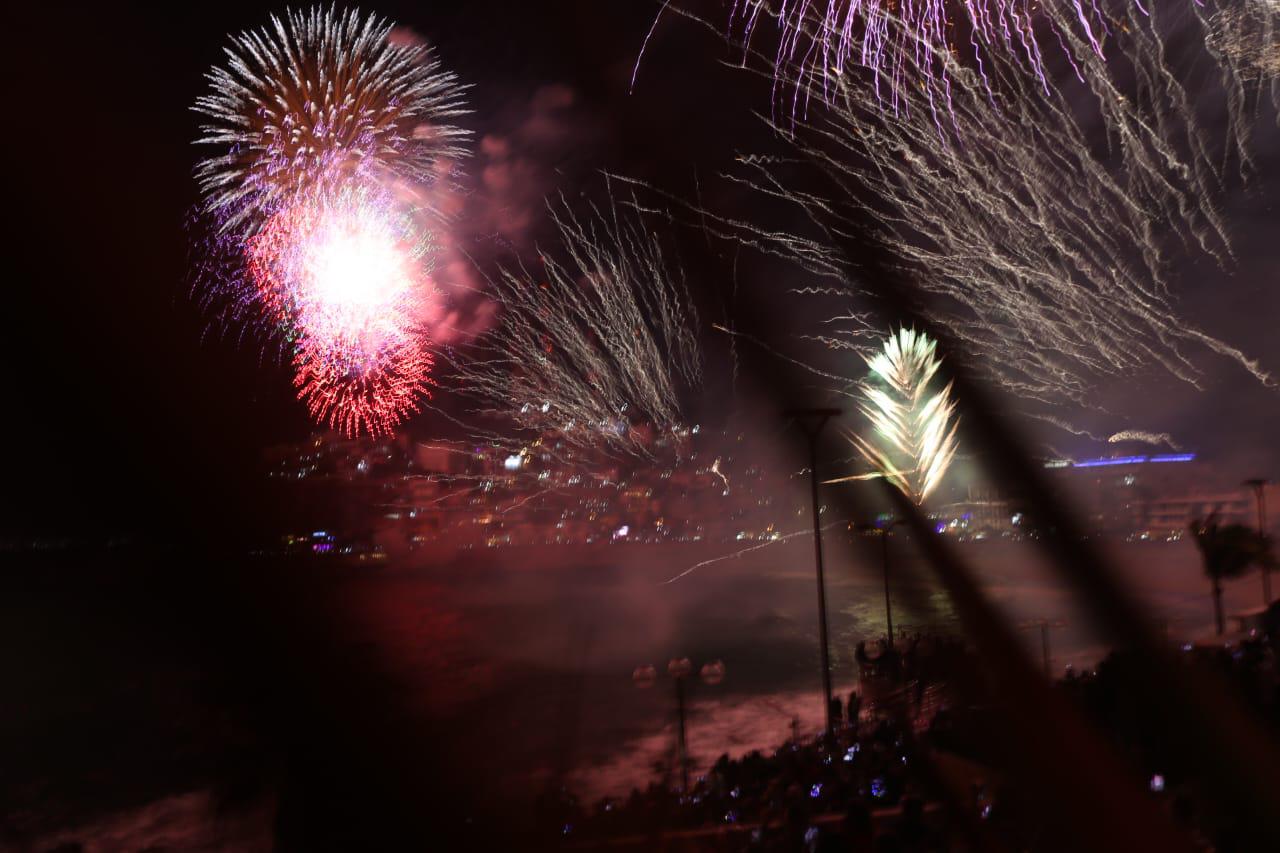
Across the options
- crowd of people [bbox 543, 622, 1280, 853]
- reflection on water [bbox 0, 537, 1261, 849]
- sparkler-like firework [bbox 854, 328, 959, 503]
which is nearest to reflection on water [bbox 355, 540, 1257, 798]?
reflection on water [bbox 0, 537, 1261, 849]

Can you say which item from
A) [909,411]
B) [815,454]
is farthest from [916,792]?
[909,411]

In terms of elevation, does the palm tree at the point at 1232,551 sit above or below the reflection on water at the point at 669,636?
above

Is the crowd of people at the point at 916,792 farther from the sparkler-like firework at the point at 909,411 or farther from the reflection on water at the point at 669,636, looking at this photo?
the reflection on water at the point at 669,636

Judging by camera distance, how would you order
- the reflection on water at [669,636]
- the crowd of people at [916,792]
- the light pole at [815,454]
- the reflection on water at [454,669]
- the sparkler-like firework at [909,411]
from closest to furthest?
the crowd of people at [916,792], the light pole at [815,454], the sparkler-like firework at [909,411], the reflection on water at [669,636], the reflection on water at [454,669]

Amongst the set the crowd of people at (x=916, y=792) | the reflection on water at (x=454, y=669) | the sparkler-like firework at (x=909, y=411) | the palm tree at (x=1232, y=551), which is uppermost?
the sparkler-like firework at (x=909, y=411)

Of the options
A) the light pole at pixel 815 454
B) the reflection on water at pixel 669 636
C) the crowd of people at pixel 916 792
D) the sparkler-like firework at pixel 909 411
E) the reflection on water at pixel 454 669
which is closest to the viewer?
the crowd of people at pixel 916 792

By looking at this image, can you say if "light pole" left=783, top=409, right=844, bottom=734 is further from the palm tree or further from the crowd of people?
the palm tree

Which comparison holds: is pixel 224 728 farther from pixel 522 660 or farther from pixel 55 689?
pixel 55 689

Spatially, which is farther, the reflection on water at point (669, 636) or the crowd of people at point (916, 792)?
the reflection on water at point (669, 636)

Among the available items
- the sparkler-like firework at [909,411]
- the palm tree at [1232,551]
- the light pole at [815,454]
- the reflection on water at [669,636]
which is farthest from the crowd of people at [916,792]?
the palm tree at [1232,551]
